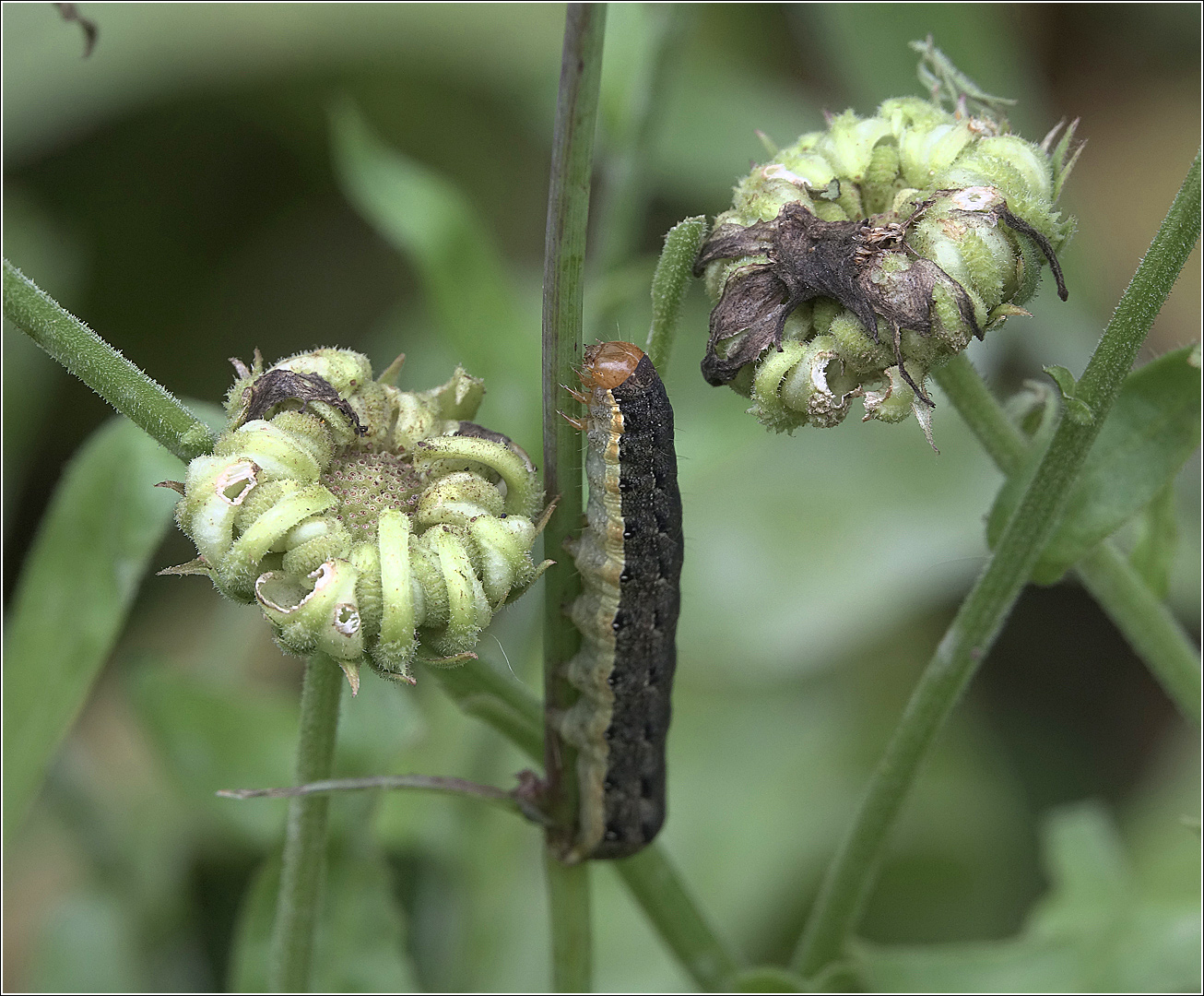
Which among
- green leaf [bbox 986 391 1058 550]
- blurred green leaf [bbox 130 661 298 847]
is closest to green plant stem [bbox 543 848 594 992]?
green leaf [bbox 986 391 1058 550]

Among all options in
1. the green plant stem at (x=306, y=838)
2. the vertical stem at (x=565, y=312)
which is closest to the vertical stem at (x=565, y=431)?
the vertical stem at (x=565, y=312)

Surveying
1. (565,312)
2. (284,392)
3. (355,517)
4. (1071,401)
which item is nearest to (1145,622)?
(1071,401)

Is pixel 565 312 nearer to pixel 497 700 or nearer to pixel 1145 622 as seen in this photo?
pixel 497 700

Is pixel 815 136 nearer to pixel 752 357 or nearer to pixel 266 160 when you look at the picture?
pixel 752 357

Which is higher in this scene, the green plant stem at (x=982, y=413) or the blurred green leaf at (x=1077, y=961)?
the green plant stem at (x=982, y=413)

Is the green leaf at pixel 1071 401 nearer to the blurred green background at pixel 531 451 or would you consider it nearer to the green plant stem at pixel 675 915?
the green plant stem at pixel 675 915

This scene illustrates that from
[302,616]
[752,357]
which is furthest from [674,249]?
[302,616]

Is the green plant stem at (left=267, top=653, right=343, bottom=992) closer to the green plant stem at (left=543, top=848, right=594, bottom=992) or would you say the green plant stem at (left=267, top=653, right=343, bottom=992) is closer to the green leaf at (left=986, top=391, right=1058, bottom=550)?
the green plant stem at (left=543, top=848, right=594, bottom=992)
